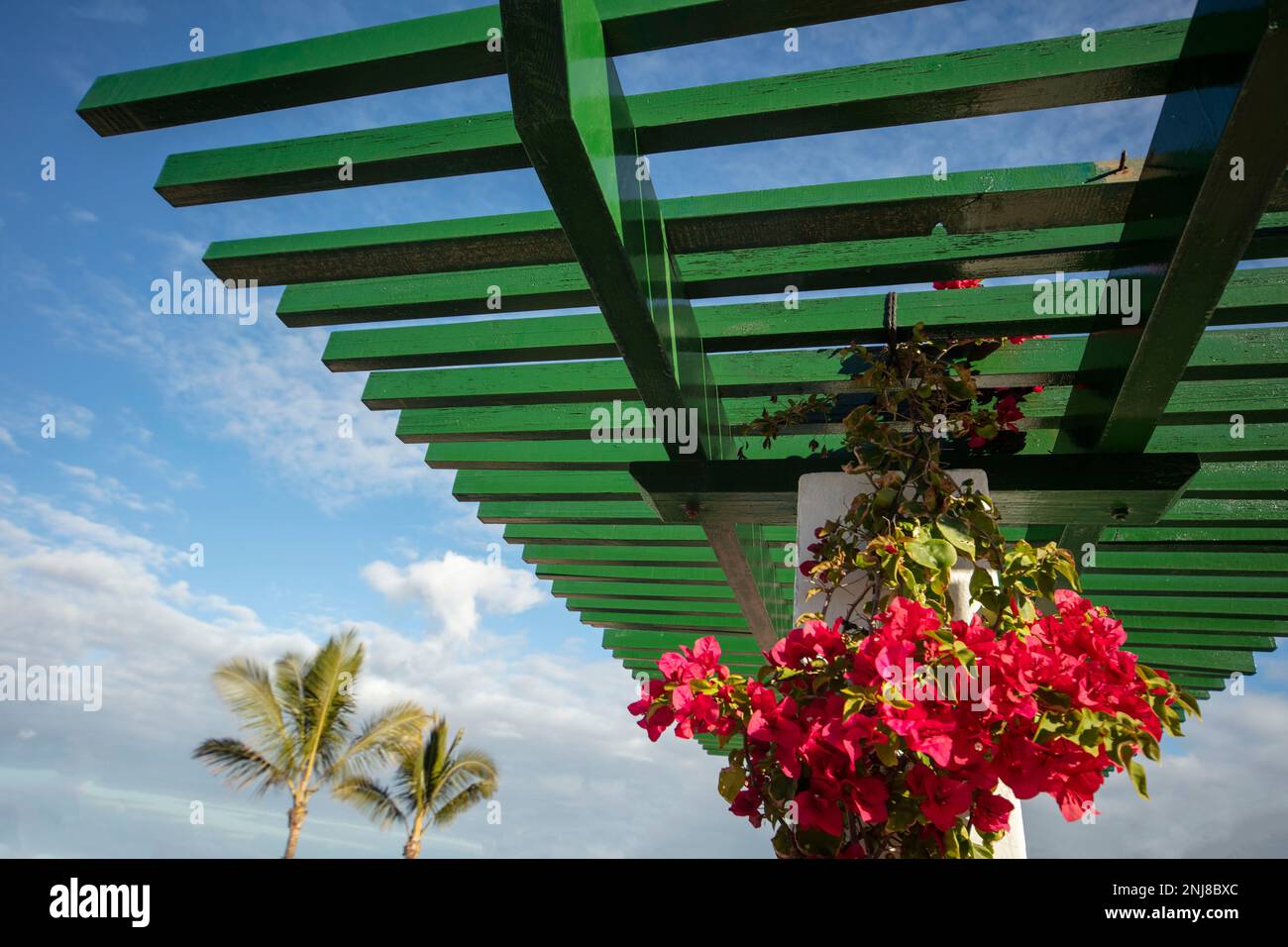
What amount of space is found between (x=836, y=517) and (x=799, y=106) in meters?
1.06

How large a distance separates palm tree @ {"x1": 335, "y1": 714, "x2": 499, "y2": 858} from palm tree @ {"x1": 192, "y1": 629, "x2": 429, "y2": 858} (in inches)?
29.7

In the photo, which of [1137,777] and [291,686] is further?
[291,686]

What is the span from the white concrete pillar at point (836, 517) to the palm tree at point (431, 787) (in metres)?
14.2

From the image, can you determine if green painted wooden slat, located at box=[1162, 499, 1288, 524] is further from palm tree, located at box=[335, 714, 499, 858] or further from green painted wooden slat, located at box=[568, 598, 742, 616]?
palm tree, located at box=[335, 714, 499, 858]

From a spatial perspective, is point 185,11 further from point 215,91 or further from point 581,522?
point 581,522

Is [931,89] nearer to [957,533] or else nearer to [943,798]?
[957,533]

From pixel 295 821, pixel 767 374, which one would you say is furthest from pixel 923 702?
pixel 295 821

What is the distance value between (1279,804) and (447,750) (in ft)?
50.8

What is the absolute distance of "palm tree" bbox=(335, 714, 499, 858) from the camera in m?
14.9

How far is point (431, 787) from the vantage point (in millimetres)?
15508

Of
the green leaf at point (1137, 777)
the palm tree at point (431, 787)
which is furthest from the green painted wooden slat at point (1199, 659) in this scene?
the palm tree at point (431, 787)

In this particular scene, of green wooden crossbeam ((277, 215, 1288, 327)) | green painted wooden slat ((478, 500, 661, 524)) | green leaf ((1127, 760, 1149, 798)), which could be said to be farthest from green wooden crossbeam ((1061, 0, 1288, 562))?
green painted wooden slat ((478, 500, 661, 524))

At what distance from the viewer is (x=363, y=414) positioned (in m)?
3.20

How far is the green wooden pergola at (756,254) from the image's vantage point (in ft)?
4.50
